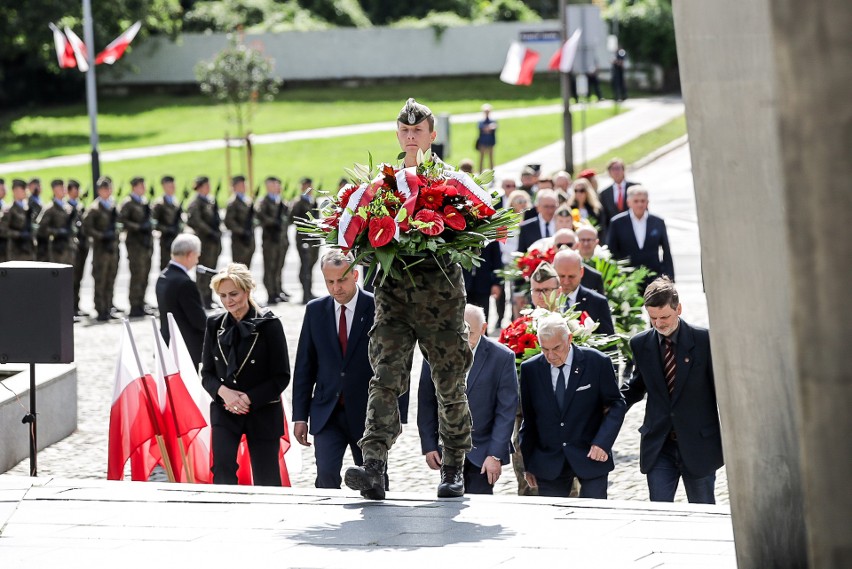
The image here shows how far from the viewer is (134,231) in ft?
70.8

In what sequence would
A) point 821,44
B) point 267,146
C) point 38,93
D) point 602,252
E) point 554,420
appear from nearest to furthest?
point 821,44
point 554,420
point 602,252
point 267,146
point 38,93

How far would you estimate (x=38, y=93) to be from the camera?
6044 cm

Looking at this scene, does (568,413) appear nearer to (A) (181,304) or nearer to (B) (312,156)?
(A) (181,304)

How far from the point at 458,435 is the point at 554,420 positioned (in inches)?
45.8

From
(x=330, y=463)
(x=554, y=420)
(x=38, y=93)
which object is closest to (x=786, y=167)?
(x=554, y=420)

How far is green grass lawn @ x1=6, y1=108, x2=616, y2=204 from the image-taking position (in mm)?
40969

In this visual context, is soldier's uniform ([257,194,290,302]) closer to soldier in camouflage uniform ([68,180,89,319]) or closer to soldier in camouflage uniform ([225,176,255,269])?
soldier in camouflage uniform ([225,176,255,269])

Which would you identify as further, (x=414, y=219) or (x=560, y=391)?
(x=560, y=391)

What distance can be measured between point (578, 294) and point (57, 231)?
1242 centimetres

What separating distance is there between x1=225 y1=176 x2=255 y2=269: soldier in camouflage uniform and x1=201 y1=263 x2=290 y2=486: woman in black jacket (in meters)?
13.4

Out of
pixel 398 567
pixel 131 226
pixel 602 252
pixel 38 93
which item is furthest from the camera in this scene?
pixel 38 93

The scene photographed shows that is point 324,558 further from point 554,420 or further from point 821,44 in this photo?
point 821,44

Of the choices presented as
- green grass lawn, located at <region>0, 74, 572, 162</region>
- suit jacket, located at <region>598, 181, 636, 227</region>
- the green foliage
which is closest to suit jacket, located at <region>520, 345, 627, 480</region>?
suit jacket, located at <region>598, 181, 636, 227</region>

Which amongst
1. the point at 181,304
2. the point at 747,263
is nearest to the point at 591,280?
the point at 181,304
